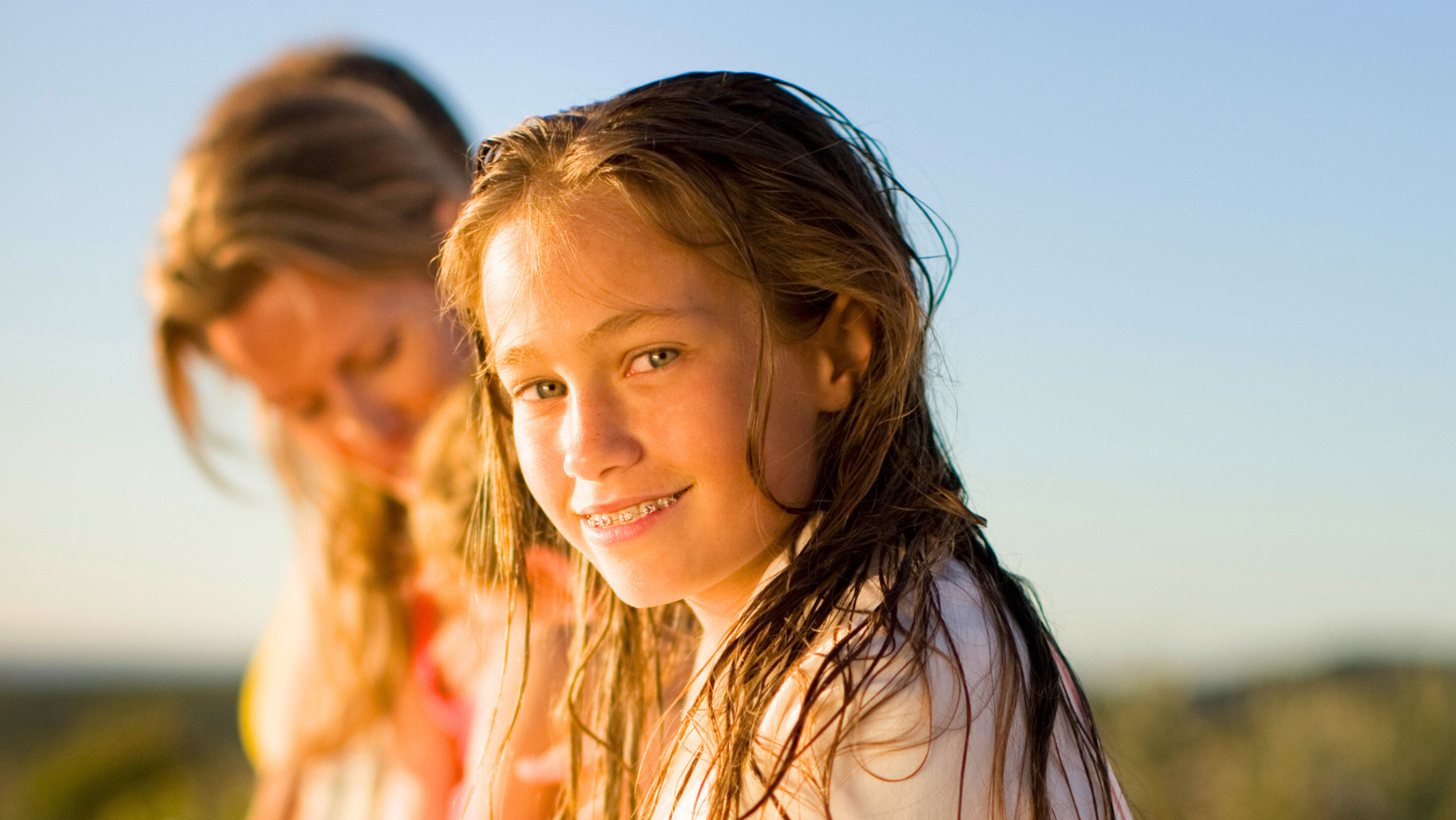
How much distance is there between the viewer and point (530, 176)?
1380 millimetres

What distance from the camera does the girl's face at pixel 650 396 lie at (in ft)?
4.09

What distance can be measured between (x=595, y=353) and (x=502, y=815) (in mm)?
797

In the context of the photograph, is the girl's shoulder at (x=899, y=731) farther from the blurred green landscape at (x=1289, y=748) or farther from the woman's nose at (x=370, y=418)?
the blurred green landscape at (x=1289, y=748)

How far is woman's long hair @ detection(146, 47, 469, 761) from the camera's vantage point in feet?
8.94

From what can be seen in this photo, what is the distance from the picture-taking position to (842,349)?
4.50 ft

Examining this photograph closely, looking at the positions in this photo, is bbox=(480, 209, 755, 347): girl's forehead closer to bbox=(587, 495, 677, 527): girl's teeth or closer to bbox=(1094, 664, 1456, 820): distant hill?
bbox=(587, 495, 677, 527): girl's teeth

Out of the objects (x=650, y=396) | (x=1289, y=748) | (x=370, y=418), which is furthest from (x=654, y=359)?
(x=1289, y=748)

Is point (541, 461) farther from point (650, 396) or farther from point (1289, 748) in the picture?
point (1289, 748)

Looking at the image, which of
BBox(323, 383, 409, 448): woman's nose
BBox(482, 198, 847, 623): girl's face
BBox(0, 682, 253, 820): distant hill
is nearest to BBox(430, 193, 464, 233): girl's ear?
BBox(323, 383, 409, 448): woman's nose

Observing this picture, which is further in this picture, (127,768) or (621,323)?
(127,768)

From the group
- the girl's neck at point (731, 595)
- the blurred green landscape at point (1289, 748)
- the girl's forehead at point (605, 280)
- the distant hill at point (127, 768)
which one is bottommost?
the distant hill at point (127, 768)

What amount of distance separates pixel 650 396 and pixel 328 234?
5.65 feet

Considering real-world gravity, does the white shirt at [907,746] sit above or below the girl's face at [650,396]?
below

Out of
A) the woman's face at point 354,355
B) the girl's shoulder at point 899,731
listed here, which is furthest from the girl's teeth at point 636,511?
the woman's face at point 354,355
